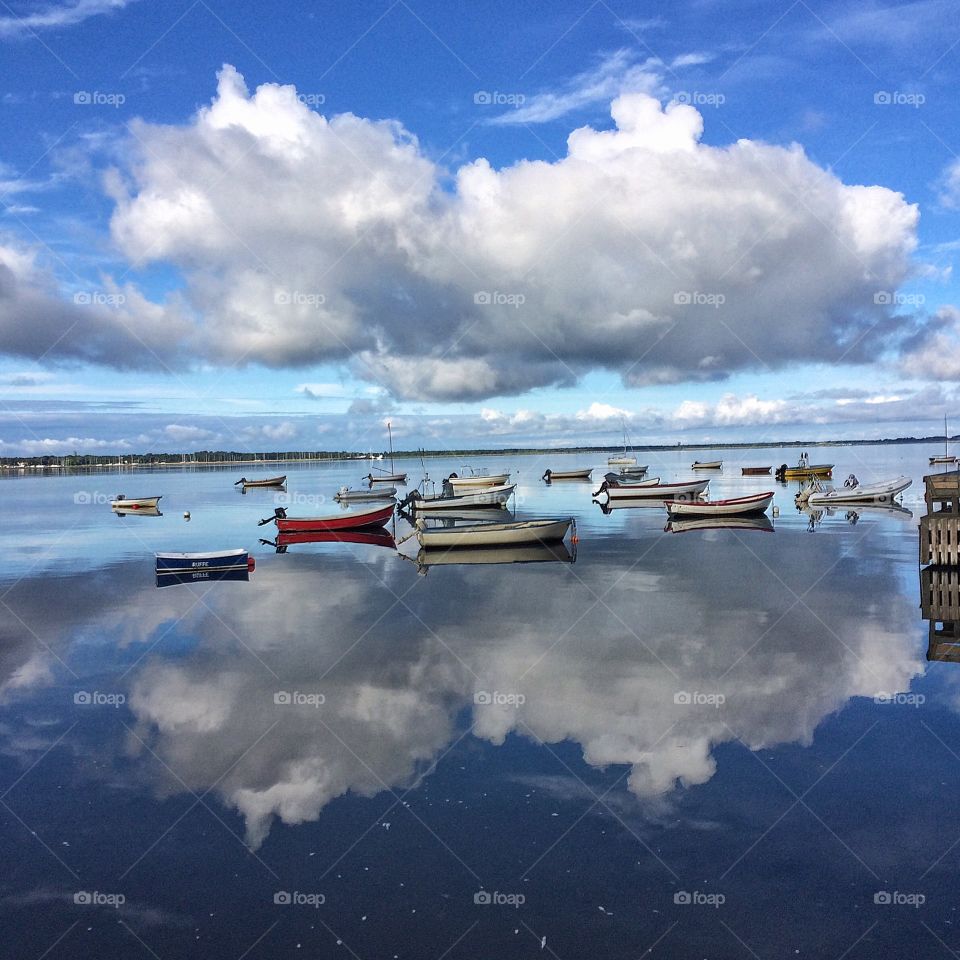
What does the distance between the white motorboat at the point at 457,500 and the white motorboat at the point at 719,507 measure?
16.3 meters

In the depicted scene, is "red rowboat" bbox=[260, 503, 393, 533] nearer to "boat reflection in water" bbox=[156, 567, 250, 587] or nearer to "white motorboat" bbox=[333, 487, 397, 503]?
"boat reflection in water" bbox=[156, 567, 250, 587]

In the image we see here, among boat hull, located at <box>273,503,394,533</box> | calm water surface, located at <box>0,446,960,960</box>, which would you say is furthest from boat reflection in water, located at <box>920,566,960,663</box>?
boat hull, located at <box>273,503,394,533</box>

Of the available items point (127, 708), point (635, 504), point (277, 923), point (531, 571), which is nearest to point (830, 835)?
point (277, 923)

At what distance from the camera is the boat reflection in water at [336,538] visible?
49100mm

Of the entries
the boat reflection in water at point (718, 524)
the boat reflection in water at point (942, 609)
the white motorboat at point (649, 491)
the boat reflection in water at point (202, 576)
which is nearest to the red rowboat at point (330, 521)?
the boat reflection in water at point (202, 576)

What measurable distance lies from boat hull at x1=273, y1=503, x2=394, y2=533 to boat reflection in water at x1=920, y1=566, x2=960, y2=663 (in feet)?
113

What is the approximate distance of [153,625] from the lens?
1029 inches

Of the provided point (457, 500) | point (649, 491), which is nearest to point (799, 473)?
point (649, 491)

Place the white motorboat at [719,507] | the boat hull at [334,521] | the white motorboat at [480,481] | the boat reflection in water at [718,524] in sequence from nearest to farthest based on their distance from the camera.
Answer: the boat reflection in water at [718,524]
the boat hull at [334,521]
the white motorboat at [719,507]
the white motorboat at [480,481]

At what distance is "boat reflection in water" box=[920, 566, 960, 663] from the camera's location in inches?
837

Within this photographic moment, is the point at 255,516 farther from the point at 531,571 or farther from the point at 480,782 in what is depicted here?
the point at 480,782

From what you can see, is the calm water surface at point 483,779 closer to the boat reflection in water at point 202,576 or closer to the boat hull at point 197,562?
the boat reflection in water at point 202,576

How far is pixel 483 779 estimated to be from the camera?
1379 centimetres

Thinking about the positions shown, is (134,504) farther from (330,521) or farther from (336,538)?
(336,538)
